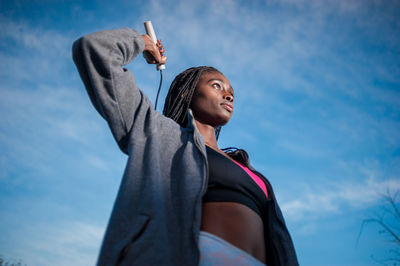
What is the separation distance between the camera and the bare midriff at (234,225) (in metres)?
1.91

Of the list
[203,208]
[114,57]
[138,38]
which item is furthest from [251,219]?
[138,38]

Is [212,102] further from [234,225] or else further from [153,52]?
[234,225]

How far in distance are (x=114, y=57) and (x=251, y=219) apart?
138cm

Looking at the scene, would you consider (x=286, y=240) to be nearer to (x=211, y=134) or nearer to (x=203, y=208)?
(x=203, y=208)

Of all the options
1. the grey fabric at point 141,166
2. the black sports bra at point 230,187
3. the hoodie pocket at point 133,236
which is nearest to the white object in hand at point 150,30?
the grey fabric at point 141,166

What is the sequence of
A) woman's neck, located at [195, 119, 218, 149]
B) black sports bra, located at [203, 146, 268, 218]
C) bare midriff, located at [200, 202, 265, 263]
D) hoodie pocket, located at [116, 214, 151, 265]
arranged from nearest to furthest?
hoodie pocket, located at [116, 214, 151, 265] < bare midriff, located at [200, 202, 265, 263] < black sports bra, located at [203, 146, 268, 218] < woman's neck, located at [195, 119, 218, 149]

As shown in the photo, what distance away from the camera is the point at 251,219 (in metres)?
2.08

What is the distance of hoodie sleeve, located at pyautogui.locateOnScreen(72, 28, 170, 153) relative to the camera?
6.86 ft

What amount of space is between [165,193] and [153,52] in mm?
1334

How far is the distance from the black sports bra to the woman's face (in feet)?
1.99

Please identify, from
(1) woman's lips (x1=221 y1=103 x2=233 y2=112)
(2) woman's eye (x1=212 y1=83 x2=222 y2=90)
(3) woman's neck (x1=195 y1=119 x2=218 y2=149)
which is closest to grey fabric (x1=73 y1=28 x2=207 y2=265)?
(3) woman's neck (x1=195 y1=119 x2=218 y2=149)

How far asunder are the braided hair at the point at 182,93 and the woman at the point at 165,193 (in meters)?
0.56

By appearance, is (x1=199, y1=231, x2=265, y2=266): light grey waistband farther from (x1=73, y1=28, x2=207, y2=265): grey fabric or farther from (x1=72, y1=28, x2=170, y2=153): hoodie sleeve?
(x1=72, y1=28, x2=170, y2=153): hoodie sleeve

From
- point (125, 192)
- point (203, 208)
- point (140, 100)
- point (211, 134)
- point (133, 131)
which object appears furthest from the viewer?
point (211, 134)
